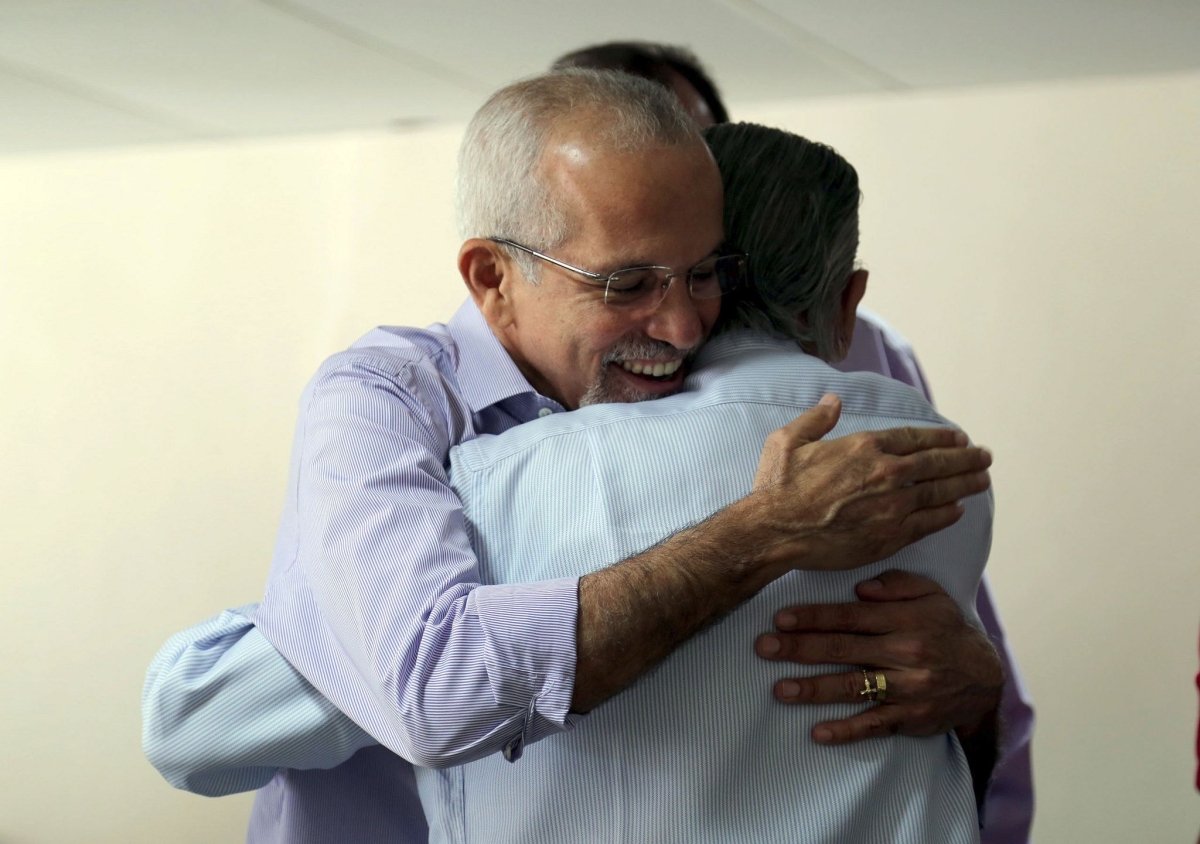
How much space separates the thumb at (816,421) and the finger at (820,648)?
190mm

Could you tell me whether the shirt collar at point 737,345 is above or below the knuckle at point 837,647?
above

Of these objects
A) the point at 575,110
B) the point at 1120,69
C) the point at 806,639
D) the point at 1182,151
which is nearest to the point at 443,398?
the point at 575,110

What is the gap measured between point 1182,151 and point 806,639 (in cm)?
265

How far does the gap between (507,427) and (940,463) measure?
1.73 ft

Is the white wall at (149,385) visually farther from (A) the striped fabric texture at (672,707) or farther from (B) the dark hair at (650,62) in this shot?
(A) the striped fabric texture at (672,707)

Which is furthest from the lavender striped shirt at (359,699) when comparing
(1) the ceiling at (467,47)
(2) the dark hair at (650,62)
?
(1) the ceiling at (467,47)

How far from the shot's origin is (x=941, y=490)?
1.11 metres

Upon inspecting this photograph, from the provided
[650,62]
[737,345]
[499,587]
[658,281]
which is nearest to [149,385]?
[650,62]

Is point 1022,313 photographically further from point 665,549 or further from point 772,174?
point 665,549

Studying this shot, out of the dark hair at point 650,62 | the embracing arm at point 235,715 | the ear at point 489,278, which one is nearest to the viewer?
the embracing arm at point 235,715

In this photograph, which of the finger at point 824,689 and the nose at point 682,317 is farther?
the nose at point 682,317

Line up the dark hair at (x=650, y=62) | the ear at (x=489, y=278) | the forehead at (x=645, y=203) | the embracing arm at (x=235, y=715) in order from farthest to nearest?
the dark hair at (x=650, y=62), the ear at (x=489, y=278), the forehead at (x=645, y=203), the embracing arm at (x=235, y=715)

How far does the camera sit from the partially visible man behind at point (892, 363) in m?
1.83

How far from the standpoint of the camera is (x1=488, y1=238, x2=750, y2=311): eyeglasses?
4.26 feet
